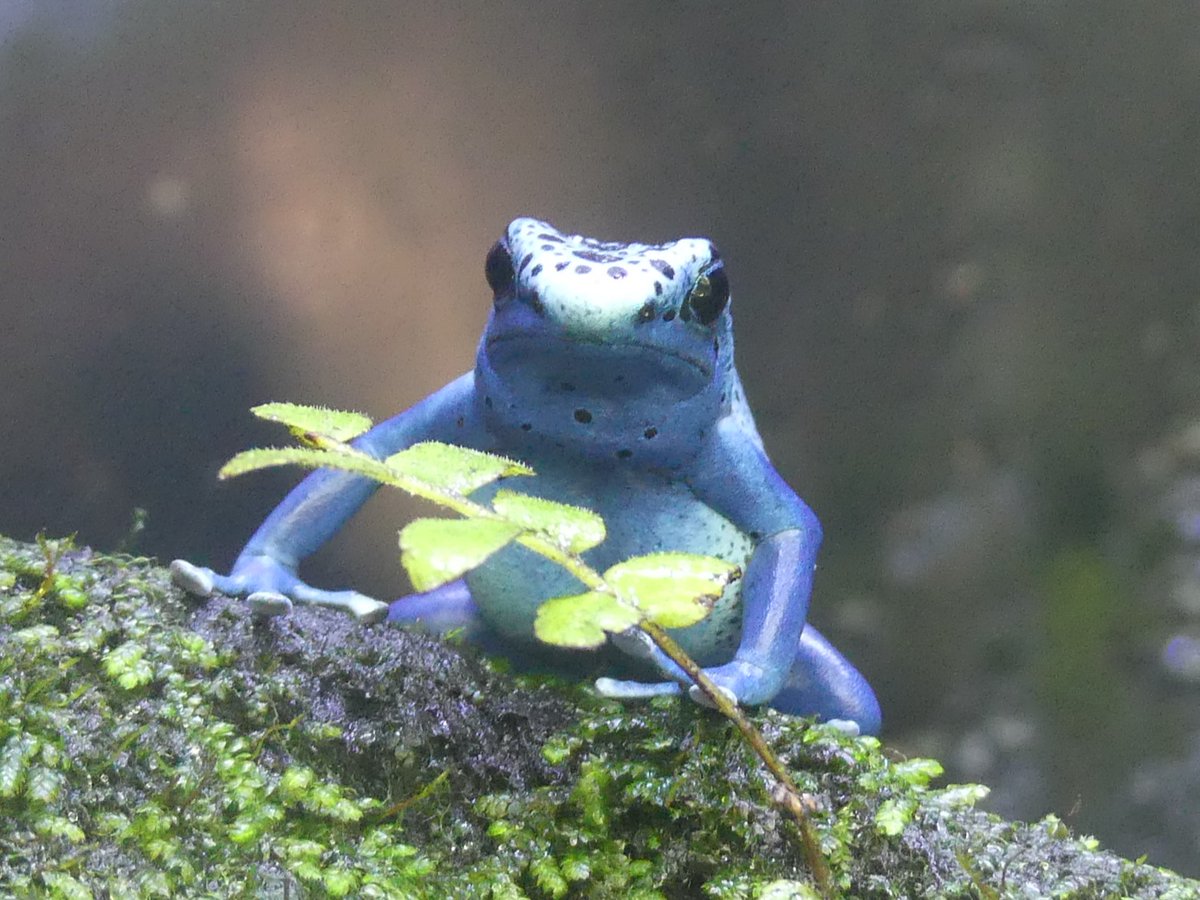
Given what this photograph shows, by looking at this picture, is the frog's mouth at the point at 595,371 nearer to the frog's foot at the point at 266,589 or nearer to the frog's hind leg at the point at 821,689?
the frog's foot at the point at 266,589

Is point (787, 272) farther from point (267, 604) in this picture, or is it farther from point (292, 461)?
point (292, 461)

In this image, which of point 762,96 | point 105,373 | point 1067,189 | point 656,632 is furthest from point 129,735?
point 1067,189

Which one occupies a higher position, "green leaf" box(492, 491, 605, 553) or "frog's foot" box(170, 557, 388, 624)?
"green leaf" box(492, 491, 605, 553)

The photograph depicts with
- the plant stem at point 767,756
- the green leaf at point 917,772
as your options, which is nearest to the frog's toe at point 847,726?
the green leaf at point 917,772

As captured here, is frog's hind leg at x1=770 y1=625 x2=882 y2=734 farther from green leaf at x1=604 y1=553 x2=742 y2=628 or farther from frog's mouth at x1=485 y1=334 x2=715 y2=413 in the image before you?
green leaf at x1=604 y1=553 x2=742 y2=628

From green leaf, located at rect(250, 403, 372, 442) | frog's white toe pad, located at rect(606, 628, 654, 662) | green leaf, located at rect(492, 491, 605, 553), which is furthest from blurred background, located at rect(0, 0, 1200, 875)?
green leaf, located at rect(492, 491, 605, 553)

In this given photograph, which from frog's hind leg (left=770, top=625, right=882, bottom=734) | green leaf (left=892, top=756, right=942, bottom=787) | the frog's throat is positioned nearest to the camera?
green leaf (left=892, top=756, right=942, bottom=787)

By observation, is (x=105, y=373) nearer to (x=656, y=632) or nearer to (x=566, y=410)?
(x=566, y=410)
